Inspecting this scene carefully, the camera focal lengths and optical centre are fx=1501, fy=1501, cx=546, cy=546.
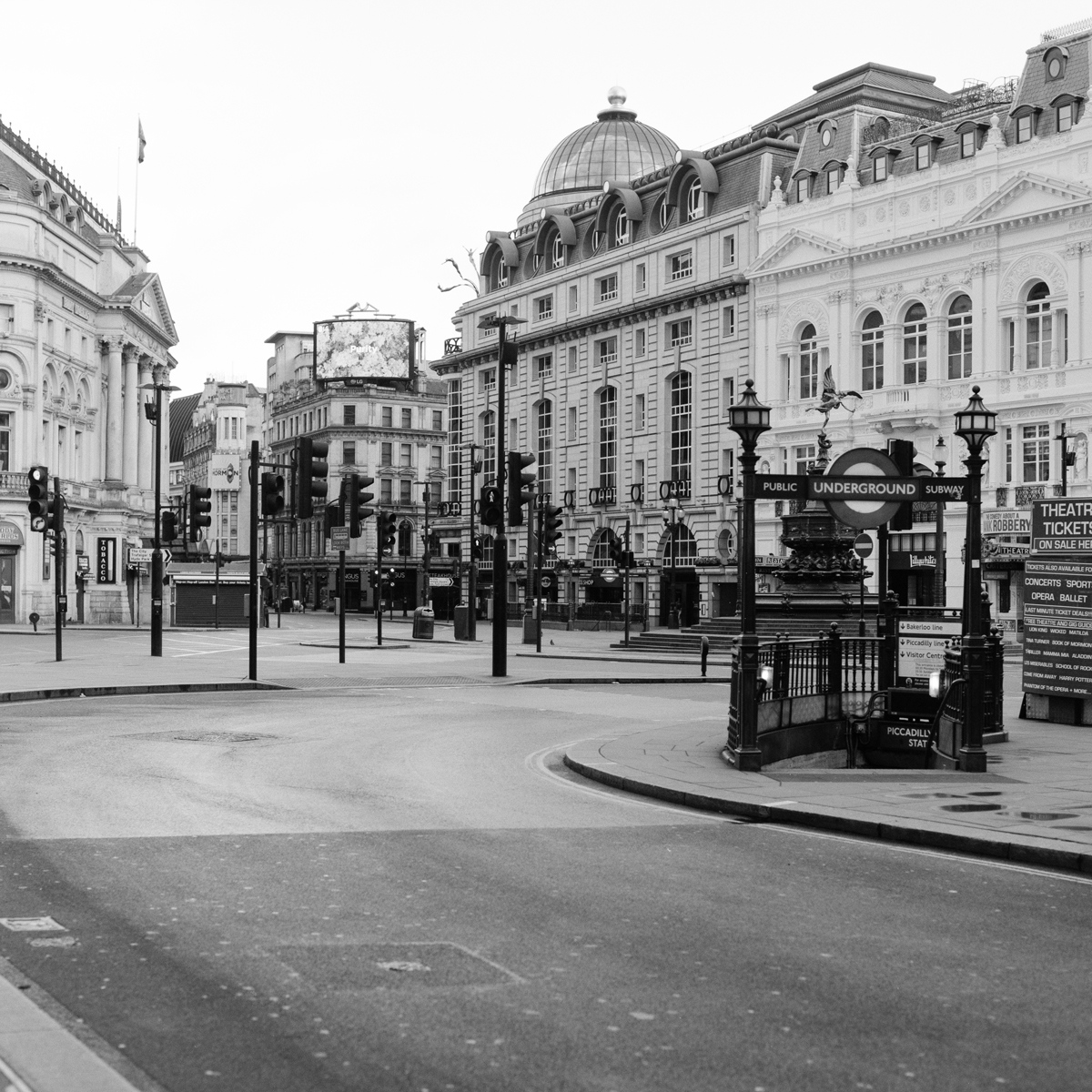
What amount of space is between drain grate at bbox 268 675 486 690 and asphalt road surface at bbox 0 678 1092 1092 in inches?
575

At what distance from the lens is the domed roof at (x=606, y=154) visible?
94188mm

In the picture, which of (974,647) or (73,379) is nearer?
(974,647)

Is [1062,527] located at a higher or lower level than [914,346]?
lower

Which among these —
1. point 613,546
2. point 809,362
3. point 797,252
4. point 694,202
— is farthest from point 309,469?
point 613,546

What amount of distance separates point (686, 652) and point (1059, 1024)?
4207 centimetres

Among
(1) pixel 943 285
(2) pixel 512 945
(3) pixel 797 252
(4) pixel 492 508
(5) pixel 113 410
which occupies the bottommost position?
(2) pixel 512 945

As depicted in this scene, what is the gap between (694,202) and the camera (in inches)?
3076

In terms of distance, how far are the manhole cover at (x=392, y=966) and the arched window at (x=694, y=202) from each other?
72.2 metres

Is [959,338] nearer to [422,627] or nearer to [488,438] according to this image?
[422,627]

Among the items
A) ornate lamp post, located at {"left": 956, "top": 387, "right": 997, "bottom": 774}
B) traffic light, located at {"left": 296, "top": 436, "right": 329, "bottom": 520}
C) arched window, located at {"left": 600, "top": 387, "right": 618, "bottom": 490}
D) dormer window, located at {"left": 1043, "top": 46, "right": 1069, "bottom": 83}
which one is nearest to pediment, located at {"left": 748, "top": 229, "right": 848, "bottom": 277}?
dormer window, located at {"left": 1043, "top": 46, "right": 1069, "bottom": 83}

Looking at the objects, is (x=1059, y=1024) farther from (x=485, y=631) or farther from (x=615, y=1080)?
(x=485, y=631)

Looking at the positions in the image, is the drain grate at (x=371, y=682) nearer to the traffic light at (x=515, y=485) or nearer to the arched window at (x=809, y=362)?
the traffic light at (x=515, y=485)

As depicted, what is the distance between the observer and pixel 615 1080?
575 cm

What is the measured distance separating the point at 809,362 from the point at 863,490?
56.1 metres
